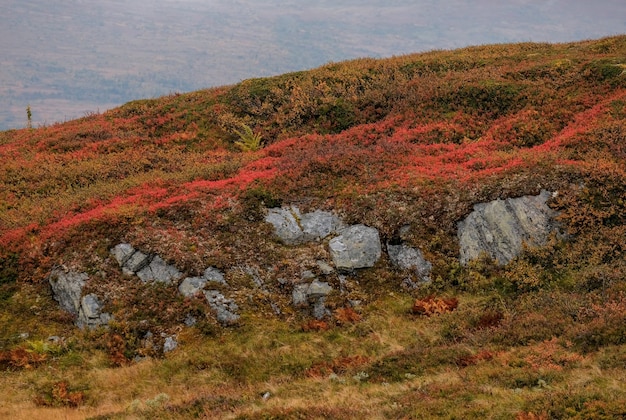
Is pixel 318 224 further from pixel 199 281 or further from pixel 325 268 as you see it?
pixel 199 281

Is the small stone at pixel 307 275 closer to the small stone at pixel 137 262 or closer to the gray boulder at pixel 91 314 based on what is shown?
the small stone at pixel 137 262

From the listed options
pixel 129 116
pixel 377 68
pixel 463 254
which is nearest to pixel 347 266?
pixel 463 254

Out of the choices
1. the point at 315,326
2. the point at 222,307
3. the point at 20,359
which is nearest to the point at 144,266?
the point at 222,307

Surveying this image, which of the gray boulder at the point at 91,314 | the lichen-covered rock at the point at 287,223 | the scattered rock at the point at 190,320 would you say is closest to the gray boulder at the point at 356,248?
the lichen-covered rock at the point at 287,223

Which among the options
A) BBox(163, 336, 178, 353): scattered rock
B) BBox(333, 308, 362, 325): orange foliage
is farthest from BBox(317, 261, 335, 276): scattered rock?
BBox(163, 336, 178, 353): scattered rock

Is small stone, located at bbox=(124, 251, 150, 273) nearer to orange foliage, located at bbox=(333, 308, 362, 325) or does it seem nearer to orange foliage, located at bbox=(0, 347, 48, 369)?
orange foliage, located at bbox=(0, 347, 48, 369)

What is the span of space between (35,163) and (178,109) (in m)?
14.3

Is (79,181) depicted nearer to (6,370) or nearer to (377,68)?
(6,370)

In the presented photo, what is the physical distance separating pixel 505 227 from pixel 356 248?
691cm

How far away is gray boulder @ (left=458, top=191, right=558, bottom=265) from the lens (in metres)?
21.9

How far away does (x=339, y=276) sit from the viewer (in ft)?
72.1

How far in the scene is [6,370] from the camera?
Result: 709 inches

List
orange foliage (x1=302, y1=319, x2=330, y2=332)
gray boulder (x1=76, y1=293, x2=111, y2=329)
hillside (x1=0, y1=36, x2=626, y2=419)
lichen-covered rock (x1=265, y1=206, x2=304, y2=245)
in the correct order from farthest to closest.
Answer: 1. lichen-covered rock (x1=265, y1=206, x2=304, y2=245)
2. gray boulder (x1=76, y1=293, x2=111, y2=329)
3. orange foliage (x1=302, y1=319, x2=330, y2=332)
4. hillside (x1=0, y1=36, x2=626, y2=419)

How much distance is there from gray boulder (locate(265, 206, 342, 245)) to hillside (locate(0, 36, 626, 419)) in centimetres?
26
